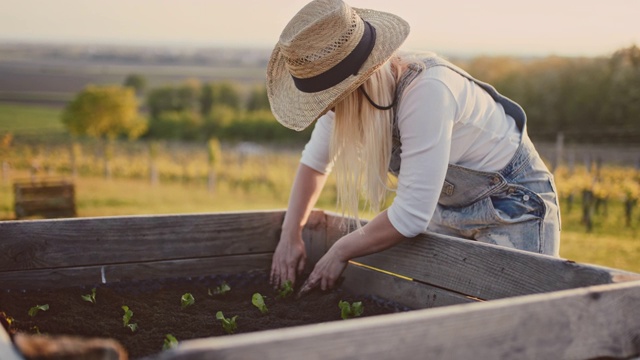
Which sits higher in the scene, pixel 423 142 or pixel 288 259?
pixel 423 142

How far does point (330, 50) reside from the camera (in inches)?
88.7

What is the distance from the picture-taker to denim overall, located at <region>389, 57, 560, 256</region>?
246cm

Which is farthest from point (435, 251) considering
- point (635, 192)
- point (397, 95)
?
point (635, 192)

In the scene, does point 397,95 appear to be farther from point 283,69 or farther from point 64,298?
point 64,298

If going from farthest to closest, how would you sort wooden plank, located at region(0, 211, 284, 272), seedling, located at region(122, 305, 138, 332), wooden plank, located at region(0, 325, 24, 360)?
wooden plank, located at region(0, 211, 284, 272) < seedling, located at region(122, 305, 138, 332) < wooden plank, located at region(0, 325, 24, 360)

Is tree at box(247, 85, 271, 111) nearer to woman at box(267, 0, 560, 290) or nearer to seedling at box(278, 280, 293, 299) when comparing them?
seedling at box(278, 280, 293, 299)

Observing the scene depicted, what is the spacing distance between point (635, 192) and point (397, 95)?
14323mm

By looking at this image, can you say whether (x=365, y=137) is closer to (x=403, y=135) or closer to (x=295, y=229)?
(x=403, y=135)

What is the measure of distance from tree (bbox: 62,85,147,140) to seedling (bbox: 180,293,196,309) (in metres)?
46.4

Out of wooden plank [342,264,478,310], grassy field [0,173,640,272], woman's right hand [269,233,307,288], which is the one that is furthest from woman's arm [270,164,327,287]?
grassy field [0,173,640,272]

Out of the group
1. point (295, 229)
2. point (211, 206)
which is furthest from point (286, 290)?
point (211, 206)

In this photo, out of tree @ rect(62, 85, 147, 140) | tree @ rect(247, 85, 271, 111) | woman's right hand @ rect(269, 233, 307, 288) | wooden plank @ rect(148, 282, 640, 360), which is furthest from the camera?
tree @ rect(247, 85, 271, 111)

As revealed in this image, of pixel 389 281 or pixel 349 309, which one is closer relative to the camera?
pixel 349 309

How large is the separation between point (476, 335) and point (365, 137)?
42.8 inches
